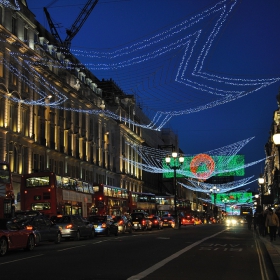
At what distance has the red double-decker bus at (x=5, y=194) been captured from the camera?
90.3 feet

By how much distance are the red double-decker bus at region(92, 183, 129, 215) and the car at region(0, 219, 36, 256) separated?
1032 inches

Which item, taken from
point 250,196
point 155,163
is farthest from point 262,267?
point 250,196

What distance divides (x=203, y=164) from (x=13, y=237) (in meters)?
53.6

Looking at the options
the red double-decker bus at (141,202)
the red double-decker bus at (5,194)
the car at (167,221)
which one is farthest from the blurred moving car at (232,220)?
the red double-decker bus at (5,194)

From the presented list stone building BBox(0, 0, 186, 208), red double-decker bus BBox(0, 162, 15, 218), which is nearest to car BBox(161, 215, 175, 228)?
stone building BBox(0, 0, 186, 208)

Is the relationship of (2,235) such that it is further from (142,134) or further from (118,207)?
(142,134)

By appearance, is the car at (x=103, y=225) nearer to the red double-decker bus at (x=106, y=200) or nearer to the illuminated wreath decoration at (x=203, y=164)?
the red double-decker bus at (x=106, y=200)

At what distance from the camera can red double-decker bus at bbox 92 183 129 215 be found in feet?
159

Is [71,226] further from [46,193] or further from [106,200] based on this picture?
[106,200]

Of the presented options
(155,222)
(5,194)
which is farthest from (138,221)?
(5,194)

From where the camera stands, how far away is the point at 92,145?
7388cm

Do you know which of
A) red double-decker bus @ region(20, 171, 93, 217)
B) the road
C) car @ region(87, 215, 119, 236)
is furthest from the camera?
car @ region(87, 215, 119, 236)

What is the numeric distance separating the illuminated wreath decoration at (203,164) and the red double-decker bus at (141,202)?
664 centimetres

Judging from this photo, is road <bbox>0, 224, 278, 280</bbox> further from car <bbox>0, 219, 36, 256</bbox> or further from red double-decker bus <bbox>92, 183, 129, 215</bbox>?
red double-decker bus <bbox>92, 183, 129, 215</bbox>
